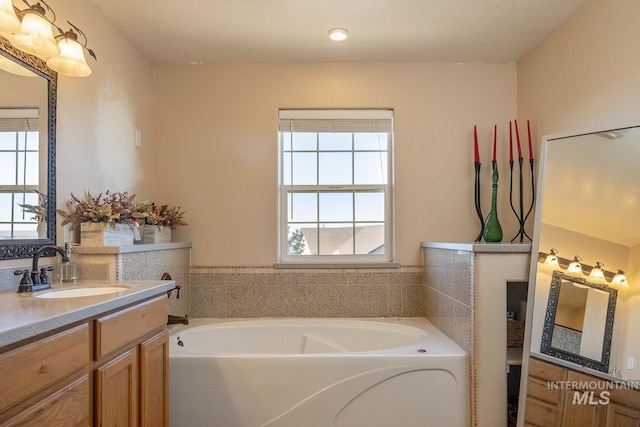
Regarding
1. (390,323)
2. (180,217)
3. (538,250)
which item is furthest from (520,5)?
(180,217)

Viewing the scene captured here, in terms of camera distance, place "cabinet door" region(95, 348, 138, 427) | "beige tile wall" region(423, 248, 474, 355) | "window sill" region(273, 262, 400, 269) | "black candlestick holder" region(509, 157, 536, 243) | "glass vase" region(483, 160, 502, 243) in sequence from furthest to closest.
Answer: "window sill" region(273, 262, 400, 269) < "black candlestick holder" region(509, 157, 536, 243) < "glass vase" region(483, 160, 502, 243) < "beige tile wall" region(423, 248, 474, 355) < "cabinet door" region(95, 348, 138, 427)

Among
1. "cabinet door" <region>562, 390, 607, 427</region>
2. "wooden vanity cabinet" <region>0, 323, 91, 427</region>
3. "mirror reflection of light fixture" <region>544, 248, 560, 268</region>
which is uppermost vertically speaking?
"mirror reflection of light fixture" <region>544, 248, 560, 268</region>

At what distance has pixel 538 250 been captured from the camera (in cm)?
200

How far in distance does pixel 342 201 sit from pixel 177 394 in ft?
5.34

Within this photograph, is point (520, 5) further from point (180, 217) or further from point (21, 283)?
point (21, 283)

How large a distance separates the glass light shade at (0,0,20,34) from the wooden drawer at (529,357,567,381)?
8.44ft

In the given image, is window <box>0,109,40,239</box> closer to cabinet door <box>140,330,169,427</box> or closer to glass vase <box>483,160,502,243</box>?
cabinet door <box>140,330,169,427</box>

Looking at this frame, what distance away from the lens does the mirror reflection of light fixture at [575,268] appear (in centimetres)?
186

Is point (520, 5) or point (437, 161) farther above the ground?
point (520, 5)

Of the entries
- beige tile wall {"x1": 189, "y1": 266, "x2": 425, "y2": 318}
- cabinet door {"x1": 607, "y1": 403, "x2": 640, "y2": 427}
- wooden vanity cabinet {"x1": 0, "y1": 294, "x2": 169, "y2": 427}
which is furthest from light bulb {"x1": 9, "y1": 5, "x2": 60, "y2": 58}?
cabinet door {"x1": 607, "y1": 403, "x2": 640, "y2": 427}

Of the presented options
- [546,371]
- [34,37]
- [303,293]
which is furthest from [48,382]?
[546,371]

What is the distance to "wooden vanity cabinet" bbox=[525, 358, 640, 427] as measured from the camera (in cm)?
164

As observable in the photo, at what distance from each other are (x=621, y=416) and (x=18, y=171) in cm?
267

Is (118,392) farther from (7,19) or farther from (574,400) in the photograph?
(574,400)
